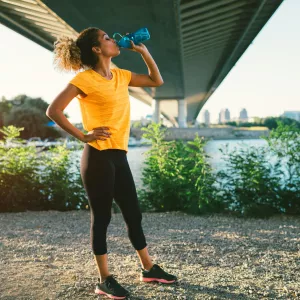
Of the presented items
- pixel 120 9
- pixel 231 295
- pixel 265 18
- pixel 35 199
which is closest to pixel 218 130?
pixel 265 18

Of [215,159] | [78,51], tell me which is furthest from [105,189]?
[215,159]

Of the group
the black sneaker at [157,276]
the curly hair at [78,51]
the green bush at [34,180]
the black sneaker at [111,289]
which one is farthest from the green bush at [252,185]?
the curly hair at [78,51]

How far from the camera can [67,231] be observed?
5207 mm

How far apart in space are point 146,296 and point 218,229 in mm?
2318

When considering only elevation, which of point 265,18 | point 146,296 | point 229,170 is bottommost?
point 146,296

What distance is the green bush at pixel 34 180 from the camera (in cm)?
670

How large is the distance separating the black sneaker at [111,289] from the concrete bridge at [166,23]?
9872 mm

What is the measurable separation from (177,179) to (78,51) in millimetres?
3450

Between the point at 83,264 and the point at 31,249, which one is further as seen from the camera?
the point at 31,249

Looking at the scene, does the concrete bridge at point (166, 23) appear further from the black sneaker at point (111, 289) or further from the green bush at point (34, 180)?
the black sneaker at point (111, 289)

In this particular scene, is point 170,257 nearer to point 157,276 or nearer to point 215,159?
point 157,276

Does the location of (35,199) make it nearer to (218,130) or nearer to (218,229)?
(218,229)

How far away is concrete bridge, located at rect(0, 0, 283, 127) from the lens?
41.4ft

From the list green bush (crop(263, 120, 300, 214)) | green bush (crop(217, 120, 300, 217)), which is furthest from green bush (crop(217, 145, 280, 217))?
green bush (crop(263, 120, 300, 214))
